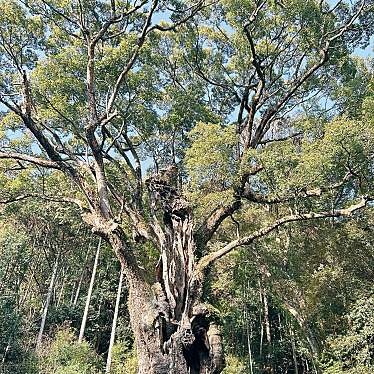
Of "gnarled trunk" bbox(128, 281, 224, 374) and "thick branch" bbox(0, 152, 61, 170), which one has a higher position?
"thick branch" bbox(0, 152, 61, 170)

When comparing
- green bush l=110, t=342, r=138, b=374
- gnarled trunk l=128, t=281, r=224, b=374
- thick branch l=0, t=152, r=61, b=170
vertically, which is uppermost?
thick branch l=0, t=152, r=61, b=170

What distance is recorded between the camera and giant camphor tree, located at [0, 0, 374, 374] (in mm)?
5742

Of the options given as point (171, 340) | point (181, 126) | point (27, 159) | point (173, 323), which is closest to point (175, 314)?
point (173, 323)

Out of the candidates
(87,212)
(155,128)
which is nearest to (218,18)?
(155,128)

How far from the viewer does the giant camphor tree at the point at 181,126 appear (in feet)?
18.8

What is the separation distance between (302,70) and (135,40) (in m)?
3.30

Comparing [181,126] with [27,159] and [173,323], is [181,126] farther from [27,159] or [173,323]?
[173,323]

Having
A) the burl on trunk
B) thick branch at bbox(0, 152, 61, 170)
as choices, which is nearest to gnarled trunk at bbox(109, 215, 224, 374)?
the burl on trunk

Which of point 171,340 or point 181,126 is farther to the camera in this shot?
point 181,126

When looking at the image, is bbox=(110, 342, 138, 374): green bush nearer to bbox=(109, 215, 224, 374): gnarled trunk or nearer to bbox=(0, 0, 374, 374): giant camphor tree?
bbox=(0, 0, 374, 374): giant camphor tree

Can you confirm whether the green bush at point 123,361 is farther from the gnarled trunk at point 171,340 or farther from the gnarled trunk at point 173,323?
the gnarled trunk at point 171,340

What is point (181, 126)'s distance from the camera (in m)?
8.84

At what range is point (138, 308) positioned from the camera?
531 centimetres

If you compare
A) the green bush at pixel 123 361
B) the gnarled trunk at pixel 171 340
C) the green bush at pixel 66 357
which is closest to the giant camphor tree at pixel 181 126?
the gnarled trunk at pixel 171 340
